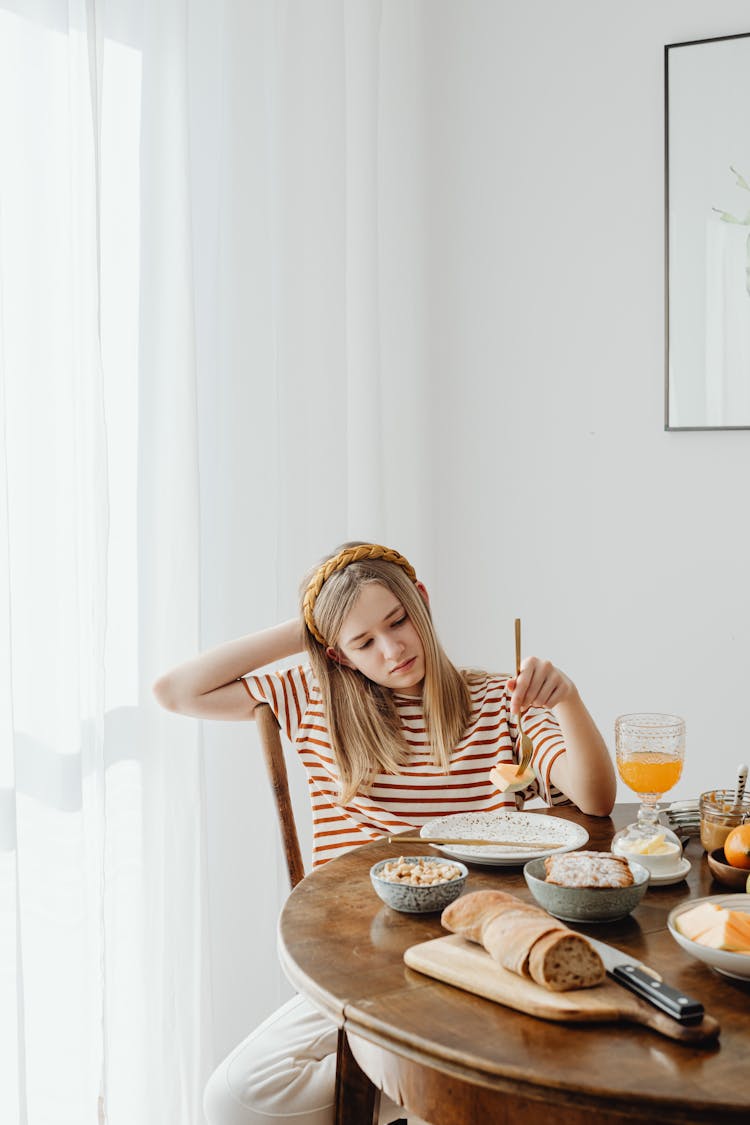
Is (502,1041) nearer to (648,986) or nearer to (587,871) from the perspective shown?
(648,986)

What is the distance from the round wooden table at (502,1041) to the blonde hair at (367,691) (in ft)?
1.73

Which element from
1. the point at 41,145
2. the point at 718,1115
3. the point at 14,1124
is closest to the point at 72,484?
the point at 41,145

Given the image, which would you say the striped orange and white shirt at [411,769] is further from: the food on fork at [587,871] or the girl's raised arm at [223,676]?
the food on fork at [587,871]

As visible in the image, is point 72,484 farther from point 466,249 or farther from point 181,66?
point 466,249

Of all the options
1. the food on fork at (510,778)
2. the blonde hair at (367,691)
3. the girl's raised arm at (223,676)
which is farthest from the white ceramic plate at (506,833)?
the girl's raised arm at (223,676)

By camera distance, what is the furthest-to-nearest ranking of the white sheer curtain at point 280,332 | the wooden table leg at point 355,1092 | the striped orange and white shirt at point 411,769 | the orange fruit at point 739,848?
the white sheer curtain at point 280,332 → the striped orange and white shirt at point 411,769 → the wooden table leg at point 355,1092 → the orange fruit at point 739,848

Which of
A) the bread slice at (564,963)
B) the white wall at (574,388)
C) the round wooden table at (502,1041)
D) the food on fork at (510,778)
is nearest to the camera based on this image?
the round wooden table at (502,1041)

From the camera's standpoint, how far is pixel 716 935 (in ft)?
3.53

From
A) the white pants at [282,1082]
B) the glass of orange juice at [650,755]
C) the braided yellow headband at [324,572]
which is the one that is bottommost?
the white pants at [282,1082]

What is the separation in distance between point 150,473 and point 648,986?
1.23m

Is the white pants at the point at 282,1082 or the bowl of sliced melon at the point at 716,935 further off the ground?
the bowl of sliced melon at the point at 716,935

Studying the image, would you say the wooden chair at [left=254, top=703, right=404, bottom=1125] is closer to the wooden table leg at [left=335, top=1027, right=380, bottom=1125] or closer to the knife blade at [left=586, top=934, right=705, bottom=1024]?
the wooden table leg at [left=335, top=1027, right=380, bottom=1125]

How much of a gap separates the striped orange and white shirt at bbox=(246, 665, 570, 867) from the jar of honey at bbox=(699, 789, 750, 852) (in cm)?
33

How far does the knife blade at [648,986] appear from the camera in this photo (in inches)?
37.4
